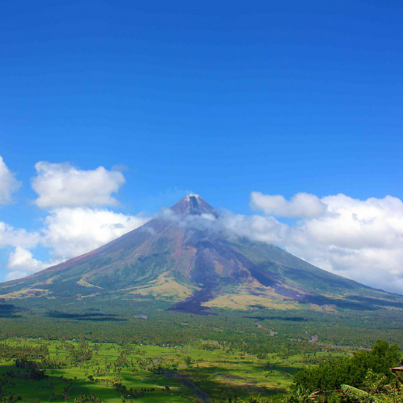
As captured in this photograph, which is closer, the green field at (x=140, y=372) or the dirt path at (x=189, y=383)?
the dirt path at (x=189, y=383)

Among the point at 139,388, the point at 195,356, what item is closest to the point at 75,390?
the point at 139,388

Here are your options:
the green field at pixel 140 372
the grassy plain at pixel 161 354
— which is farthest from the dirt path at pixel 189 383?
the grassy plain at pixel 161 354

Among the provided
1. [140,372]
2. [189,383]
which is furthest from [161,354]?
[189,383]

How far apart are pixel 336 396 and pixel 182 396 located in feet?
170

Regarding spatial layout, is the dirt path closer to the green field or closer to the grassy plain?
the green field

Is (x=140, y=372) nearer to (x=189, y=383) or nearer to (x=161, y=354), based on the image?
(x=189, y=383)

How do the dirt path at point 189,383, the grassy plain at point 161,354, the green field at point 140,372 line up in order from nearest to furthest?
the dirt path at point 189,383
the green field at point 140,372
the grassy plain at point 161,354

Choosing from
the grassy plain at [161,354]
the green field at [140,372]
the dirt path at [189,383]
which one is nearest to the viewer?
the dirt path at [189,383]

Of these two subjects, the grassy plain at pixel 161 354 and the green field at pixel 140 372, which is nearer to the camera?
the green field at pixel 140 372

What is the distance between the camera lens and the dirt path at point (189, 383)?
250ft

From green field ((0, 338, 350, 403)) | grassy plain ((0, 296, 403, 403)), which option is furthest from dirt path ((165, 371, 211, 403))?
grassy plain ((0, 296, 403, 403))

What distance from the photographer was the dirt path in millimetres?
76188

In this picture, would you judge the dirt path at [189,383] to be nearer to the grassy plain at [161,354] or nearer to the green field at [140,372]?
the green field at [140,372]

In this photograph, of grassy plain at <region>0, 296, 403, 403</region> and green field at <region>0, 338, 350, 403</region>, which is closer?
green field at <region>0, 338, 350, 403</region>
